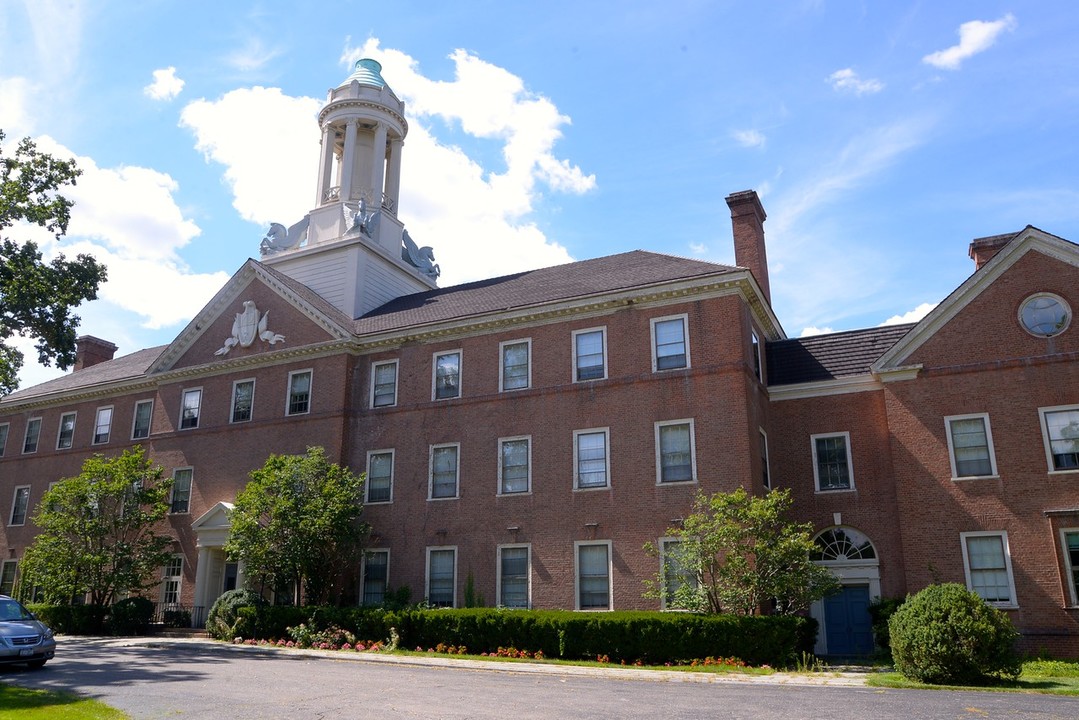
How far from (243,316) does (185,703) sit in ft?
69.6

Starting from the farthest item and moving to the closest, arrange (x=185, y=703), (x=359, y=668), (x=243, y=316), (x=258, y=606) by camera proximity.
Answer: (x=243, y=316), (x=258, y=606), (x=359, y=668), (x=185, y=703)

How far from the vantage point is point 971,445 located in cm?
2219

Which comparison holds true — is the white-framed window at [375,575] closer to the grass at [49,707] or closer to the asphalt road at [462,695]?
the asphalt road at [462,695]

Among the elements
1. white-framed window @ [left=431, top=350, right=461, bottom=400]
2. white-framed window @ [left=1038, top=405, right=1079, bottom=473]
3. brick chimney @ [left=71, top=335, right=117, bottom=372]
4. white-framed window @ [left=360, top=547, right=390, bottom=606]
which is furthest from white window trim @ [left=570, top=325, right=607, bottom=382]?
brick chimney @ [left=71, top=335, right=117, bottom=372]

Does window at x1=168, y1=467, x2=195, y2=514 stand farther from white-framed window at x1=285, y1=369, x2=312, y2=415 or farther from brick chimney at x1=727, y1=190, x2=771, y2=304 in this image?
brick chimney at x1=727, y1=190, x2=771, y2=304

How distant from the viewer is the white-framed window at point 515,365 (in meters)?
26.4

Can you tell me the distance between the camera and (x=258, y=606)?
2553 cm

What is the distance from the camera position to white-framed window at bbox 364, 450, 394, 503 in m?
27.6

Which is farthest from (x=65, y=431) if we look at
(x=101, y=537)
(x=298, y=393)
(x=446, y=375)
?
(x=446, y=375)

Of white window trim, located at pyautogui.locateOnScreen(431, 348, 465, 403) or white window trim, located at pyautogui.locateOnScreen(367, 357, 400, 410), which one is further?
white window trim, located at pyautogui.locateOnScreen(367, 357, 400, 410)

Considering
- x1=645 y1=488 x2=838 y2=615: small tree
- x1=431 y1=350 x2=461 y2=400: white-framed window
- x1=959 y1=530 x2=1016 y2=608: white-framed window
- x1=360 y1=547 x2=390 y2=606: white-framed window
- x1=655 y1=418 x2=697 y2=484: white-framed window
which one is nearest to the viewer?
x1=645 y1=488 x2=838 y2=615: small tree

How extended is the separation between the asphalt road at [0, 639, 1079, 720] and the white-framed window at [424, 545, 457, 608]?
6262 millimetres

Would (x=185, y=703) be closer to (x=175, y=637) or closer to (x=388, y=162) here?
(x=175, y=637)

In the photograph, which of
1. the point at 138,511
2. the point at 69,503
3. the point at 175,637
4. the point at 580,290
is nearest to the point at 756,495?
the point at 580,290
